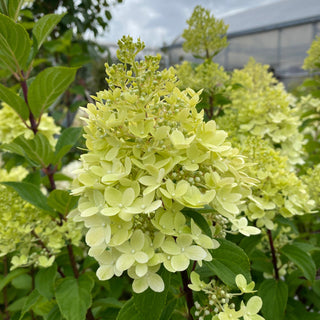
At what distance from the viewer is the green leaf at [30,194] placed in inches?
35.5

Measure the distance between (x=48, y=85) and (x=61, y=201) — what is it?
332mm

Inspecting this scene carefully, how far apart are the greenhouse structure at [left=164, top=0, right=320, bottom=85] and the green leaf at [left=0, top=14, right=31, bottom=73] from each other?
5.68 meters

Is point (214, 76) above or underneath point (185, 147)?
above

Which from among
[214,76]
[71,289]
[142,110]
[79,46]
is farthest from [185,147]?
[79,46]

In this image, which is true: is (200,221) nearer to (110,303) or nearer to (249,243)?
(249,243)

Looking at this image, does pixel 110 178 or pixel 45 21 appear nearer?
pixel 110 178

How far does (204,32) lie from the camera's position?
4.32ft

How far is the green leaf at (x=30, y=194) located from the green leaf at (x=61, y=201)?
31mm

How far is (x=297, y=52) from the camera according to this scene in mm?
6734

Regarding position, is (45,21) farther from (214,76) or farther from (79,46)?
(79,46)

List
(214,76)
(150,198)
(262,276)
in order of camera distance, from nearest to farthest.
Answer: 1. (150,198)
2. (262,276)
3. (214,76)

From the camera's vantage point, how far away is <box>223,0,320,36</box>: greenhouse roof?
671cm

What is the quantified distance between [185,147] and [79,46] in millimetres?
1958

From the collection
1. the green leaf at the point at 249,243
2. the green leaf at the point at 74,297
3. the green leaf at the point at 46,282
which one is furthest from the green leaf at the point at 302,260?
the green leaf at the point at 46,282
